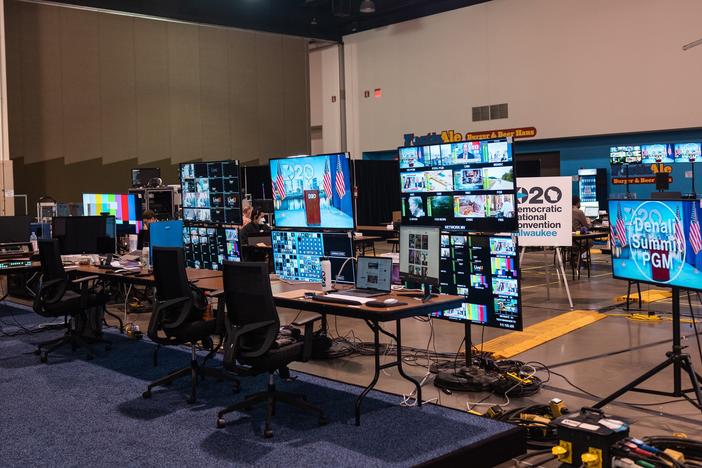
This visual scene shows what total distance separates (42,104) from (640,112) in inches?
521

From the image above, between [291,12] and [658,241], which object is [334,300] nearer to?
[658,241]

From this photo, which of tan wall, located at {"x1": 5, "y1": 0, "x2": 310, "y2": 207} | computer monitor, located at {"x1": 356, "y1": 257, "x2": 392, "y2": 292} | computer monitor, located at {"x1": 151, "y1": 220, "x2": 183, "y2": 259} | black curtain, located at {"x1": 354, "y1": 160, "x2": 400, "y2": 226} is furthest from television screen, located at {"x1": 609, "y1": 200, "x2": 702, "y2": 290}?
tan wall, located at {"x1": 5, "y1": 0, "x2": 310, "y2": 207}

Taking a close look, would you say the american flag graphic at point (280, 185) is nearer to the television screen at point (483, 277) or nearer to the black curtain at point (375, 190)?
the television screen at point (483, 277)

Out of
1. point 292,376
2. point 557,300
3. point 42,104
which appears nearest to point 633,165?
point 557,300

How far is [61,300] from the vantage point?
6516mm

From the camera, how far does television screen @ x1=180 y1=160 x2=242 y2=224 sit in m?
6.87

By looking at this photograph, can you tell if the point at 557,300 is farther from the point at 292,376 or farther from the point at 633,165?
the point at 633,165

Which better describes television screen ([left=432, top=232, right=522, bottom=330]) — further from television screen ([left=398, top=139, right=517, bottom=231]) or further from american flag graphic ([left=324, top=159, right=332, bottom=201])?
american flag graphic ([left=324, top=159, right=332, bottom=201])

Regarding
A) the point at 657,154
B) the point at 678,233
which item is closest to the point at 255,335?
the point at 678,233

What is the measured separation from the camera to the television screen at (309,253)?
5.48m

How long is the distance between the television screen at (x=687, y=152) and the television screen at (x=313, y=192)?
1100 cm

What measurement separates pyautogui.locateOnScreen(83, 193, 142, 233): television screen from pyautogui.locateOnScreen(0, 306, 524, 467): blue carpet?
4.20 metres

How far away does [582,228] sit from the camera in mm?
10953

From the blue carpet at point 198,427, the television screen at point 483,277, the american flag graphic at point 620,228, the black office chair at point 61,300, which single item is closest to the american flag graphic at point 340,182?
the television screen at point 483,277
